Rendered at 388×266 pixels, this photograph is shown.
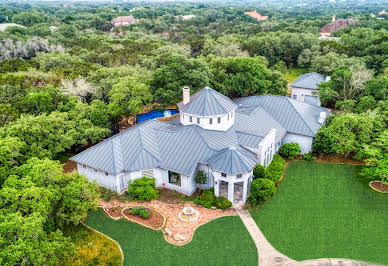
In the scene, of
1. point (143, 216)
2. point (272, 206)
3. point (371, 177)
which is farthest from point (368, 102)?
point (143, 216)

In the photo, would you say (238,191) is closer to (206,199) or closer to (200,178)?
(206,199)

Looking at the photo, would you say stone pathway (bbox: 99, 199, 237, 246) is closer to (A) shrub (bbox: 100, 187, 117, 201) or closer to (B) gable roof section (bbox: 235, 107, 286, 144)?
(A) shrub (bbox: 100, 187, 117, 201)

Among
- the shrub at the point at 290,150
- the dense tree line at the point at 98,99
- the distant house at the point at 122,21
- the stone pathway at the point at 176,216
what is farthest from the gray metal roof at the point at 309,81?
the distant house at the point at 122,21

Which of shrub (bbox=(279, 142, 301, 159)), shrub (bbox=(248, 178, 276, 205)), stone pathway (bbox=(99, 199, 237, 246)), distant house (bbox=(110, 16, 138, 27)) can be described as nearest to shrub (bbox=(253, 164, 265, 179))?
shrub (bbox=(248, 178, 276, 205))

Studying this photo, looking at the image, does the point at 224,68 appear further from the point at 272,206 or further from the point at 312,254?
the point at 312,254

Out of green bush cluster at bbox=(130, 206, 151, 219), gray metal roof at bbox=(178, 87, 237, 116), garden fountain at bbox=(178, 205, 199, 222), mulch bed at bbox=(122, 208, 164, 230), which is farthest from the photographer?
gray metal roof at bbox=(178, 87, 237, 116)

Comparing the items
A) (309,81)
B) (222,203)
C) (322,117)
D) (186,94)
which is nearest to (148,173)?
(222,203)
